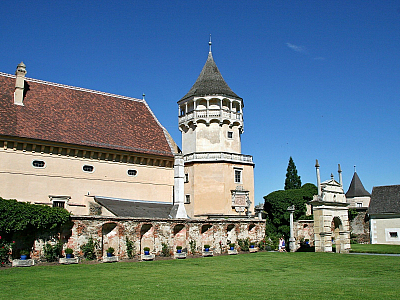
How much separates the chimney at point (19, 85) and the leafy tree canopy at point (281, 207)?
94.9 ft

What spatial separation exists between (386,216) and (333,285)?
131 ft

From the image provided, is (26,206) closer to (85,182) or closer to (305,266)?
(85,182)

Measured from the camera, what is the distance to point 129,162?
3650cm

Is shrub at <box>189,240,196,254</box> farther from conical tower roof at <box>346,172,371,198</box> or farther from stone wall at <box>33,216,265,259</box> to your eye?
conical tower roof at <box>346,172,371,198</box>

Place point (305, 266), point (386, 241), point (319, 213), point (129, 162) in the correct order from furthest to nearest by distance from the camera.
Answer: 1. point (386, 241)
2. point (129, 162)
3. point (319, 213)
4. point (305, 266)

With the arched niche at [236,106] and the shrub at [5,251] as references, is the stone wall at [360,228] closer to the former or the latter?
the arched niche at [236,106]

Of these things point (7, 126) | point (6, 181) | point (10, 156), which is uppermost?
point (7, 126)

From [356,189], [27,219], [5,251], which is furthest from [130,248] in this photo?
[356,189]

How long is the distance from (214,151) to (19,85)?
1976 centimetres

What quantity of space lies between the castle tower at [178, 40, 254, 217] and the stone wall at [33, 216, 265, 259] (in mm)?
7256

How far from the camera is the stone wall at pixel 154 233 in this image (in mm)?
23938

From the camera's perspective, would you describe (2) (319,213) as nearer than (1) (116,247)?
No

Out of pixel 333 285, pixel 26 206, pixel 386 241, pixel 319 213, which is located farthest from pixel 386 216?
pixel 26 206

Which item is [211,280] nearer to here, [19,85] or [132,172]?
[132,172]
